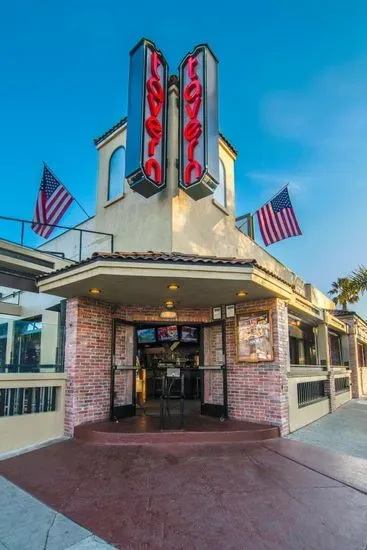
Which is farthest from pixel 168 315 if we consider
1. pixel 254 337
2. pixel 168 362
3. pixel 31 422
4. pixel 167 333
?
pixel 31 422

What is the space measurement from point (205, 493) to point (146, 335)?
499 cm

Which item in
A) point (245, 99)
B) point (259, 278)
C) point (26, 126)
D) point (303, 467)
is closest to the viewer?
point (303, 467)

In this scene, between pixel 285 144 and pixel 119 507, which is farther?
pixel 285 144

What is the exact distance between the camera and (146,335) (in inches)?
354

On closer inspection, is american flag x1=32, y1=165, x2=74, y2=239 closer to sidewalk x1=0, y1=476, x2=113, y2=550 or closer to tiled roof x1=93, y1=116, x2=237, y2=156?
tiled roof x1=93, y1=116, x2=237, y2=156

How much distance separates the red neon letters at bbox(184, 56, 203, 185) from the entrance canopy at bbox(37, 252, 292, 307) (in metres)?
2.25

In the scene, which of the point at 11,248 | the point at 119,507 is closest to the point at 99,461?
the point at 119,507

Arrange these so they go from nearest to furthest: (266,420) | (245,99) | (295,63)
→ (266,420)
(295,63)
(245,99)

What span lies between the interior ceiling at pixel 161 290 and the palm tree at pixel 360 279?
7.69 meters

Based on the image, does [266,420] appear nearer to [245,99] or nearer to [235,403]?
[235,403]

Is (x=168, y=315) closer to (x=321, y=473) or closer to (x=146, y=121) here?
(x=146, y=121)

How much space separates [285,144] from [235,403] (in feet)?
35.3

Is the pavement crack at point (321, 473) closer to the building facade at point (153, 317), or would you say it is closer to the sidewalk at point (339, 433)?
the sidewalk at point (339, 433)

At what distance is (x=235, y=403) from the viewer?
8023 mm
